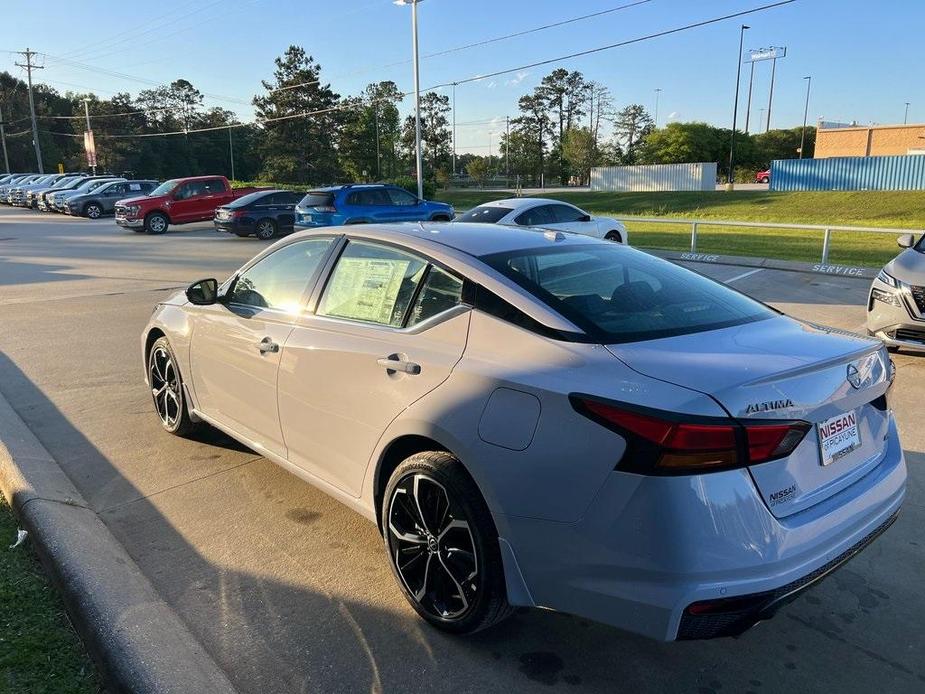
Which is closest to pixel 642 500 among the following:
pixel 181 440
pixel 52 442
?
pixel 181 440

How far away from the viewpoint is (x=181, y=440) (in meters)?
4.99

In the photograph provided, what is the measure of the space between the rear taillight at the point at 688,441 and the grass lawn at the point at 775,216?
14716 mm

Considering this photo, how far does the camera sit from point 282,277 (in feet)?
13.0

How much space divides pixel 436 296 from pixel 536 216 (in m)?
11.4

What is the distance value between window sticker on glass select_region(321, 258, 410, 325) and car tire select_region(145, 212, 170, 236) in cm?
2416

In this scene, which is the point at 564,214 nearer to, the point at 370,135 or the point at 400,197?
the point at 400,197

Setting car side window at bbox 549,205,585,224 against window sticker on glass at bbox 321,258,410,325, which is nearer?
window sticker on glass at bbox 321,258,410,325

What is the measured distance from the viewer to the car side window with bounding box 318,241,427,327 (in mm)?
3150

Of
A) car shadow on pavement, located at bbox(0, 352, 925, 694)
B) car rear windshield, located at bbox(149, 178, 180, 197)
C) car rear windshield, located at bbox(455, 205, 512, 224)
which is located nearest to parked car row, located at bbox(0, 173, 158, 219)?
car rear windshield, located at bbox(149, 178, 180, 197)

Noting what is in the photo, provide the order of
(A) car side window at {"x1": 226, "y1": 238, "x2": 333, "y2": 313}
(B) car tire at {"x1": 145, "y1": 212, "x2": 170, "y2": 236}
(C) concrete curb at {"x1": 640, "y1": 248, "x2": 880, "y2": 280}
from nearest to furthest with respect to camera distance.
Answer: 1. (A) car side window at {"x1": 226, "y1": 238, "x2": 333, "y2": 313}
2. (C) concrete curb at {"x1": 640, "y1": 248, "x2": 880, "y2": 280}
3. (B) car tire at {"x1": 145, "y1": 212, "x2": 170, "y2": 236}

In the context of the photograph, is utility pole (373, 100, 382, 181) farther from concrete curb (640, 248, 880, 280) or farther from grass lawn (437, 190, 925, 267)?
concrete curb (640, 248, 880, 280)

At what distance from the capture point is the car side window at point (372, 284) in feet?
10.3

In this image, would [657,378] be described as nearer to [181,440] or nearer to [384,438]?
[384,438]

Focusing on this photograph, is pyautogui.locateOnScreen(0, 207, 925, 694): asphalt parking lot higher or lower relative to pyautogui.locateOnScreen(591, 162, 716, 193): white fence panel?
lower
